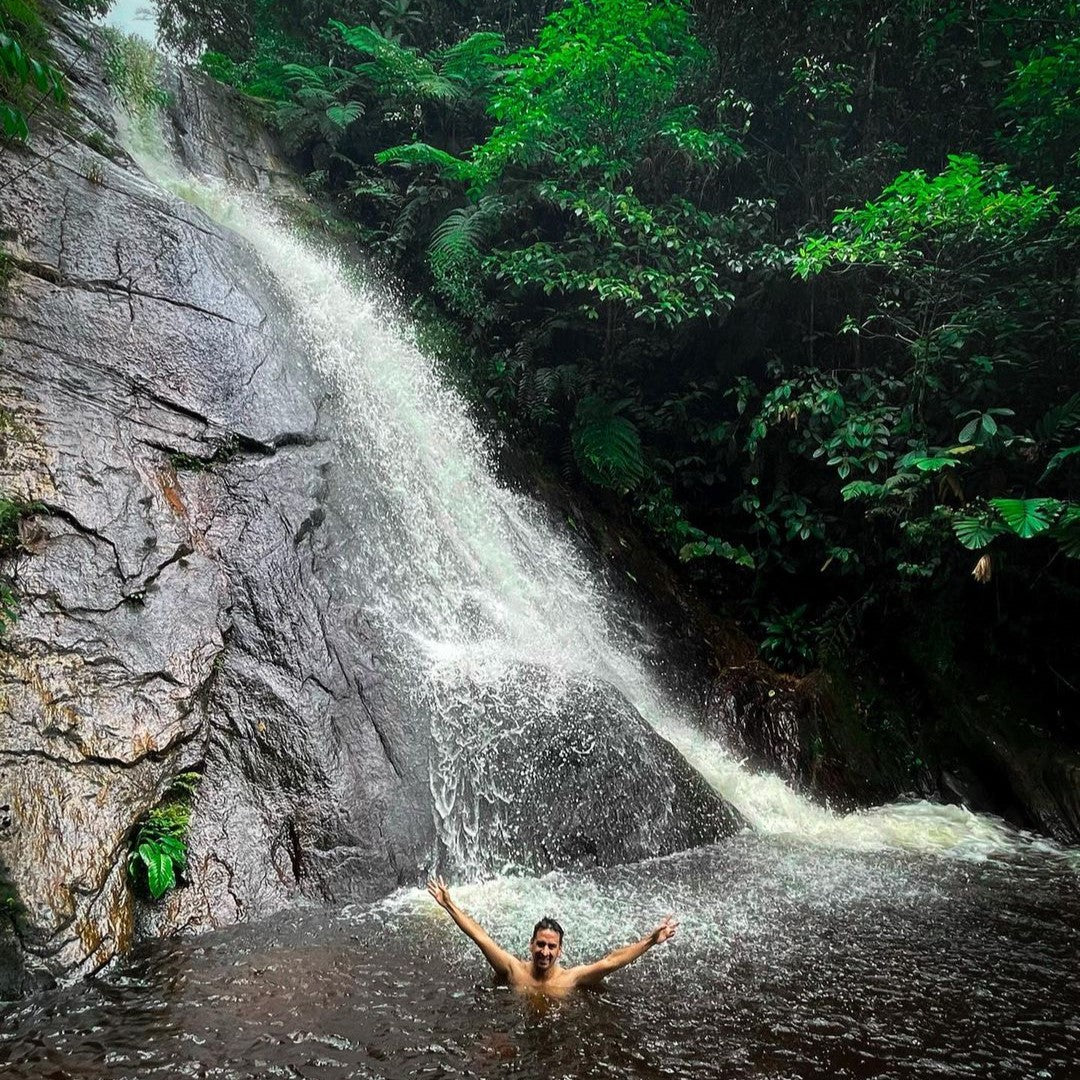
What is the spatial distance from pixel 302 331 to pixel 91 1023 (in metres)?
6.77

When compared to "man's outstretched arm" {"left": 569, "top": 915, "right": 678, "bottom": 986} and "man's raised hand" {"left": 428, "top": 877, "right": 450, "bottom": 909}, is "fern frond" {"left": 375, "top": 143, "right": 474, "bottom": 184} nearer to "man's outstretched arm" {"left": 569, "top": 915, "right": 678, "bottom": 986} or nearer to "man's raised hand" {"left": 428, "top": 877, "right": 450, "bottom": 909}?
"man's raised hand" {"left": 428, "top": 877, "right": 450, "bottom": 909}

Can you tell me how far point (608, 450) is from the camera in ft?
30.3

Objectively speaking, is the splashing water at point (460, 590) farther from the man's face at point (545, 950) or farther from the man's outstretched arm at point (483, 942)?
the man's face at point (545, 950)

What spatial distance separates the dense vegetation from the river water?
7.35ft

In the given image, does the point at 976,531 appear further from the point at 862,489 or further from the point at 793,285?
the point at 793,285

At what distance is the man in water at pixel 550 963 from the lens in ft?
11.9

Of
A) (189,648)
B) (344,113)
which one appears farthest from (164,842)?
(344,113)

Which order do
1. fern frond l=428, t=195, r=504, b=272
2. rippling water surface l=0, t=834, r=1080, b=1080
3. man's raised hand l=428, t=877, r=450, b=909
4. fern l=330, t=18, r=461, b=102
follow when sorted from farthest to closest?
1. fern l=330, t=18, r=461, b=102
2. fern frond l=428, t=195, r=504, b=272
3. man's raised hand l=428, t=877, r=450, b=909
4. rippling water surface l=0, t=834, r=1080, b=1080

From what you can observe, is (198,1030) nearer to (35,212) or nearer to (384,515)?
(384,515)

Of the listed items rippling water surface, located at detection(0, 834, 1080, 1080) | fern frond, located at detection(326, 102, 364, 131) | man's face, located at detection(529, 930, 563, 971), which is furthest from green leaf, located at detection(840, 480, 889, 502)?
fern frond, located at detection(326, 102, 364, 131)

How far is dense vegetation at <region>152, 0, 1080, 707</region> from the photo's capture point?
26.4 ft

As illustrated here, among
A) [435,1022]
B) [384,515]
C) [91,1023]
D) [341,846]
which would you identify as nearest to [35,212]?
Result: [384,515]

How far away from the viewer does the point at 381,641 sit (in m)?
6.00

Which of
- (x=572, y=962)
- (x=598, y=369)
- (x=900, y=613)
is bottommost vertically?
(x=572, y=962)
